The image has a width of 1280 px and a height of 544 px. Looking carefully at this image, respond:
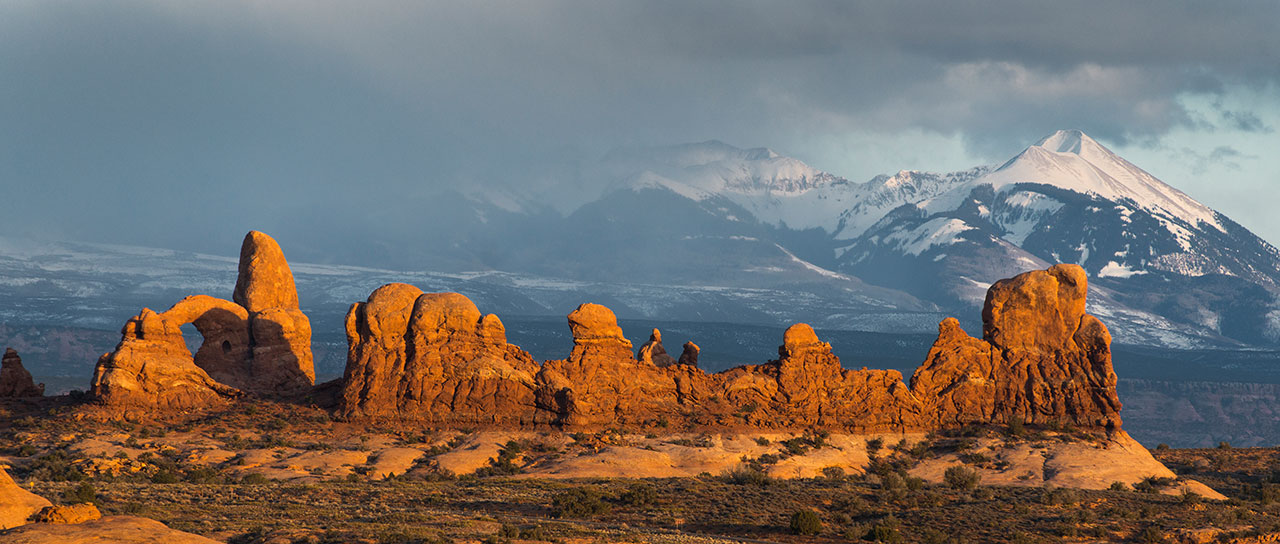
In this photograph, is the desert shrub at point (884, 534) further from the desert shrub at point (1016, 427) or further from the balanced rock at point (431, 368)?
the balanced rock at point (431, 368)

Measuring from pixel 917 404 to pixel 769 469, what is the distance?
1141cm

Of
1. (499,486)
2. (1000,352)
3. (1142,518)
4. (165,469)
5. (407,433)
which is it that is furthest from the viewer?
(1000,352)

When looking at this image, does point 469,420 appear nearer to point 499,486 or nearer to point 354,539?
point 499,486

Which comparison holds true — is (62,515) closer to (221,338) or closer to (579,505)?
(579,505)

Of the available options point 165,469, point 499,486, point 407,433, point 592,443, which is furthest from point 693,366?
point 165,469

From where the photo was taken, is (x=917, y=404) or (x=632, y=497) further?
(x=917, y=404)

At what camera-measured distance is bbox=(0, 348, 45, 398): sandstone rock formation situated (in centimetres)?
6919

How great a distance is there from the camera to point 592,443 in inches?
2442

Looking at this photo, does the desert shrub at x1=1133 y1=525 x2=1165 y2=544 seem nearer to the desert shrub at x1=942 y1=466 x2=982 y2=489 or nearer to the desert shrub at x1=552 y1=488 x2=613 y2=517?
the desert shrub at x1=942 y1=466 x2=982 y2=489

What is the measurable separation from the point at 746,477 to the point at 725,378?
14.2 metres

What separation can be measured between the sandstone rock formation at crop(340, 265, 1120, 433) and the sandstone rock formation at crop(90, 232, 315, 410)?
6.27 meters

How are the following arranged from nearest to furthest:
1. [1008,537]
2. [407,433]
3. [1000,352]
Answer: [1008,537] → [407,433] → [1000,352]

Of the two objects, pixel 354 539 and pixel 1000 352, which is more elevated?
pixel 1000 352

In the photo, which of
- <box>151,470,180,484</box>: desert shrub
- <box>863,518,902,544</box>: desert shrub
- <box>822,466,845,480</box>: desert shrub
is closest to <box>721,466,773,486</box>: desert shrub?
<box>822,466,845,480</box>: desert shrub
